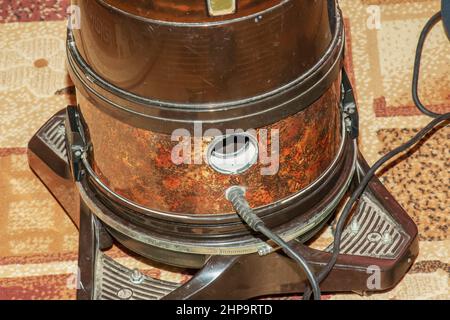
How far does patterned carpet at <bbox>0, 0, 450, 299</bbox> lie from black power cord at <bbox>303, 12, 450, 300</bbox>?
0.02m

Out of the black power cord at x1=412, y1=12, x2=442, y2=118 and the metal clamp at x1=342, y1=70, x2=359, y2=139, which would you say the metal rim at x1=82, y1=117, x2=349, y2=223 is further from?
the black power cord at x1=412, y1=12, x2=442, y2=118

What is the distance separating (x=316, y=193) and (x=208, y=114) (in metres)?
0.29

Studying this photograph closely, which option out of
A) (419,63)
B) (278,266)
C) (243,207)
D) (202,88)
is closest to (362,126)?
(419,63)

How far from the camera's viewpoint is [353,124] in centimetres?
175

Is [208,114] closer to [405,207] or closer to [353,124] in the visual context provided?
[353,124]

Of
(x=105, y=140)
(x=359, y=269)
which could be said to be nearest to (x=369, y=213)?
(x=359, y=269)

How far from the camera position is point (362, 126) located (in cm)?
210

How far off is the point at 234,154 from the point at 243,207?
0.29ft

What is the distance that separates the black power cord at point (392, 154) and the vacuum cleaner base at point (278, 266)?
2cm

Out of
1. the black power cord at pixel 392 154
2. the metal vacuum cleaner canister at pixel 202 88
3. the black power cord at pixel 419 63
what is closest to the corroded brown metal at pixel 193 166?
the metal vacuum cleaner canister at pixel 202 88

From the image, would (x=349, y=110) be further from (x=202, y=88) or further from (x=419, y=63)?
(x=419, y=63)

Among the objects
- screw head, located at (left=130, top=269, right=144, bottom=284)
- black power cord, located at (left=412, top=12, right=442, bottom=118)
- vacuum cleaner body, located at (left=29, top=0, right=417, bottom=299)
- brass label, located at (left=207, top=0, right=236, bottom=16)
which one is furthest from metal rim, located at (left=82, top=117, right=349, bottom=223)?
Answer: black power cord, located at (left=412, top=12, right=442, bottom=118)

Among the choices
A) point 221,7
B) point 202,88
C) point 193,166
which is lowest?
point 193,166

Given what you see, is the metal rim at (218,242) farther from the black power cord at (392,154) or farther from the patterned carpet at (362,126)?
the patterned carpet at (362,126)
